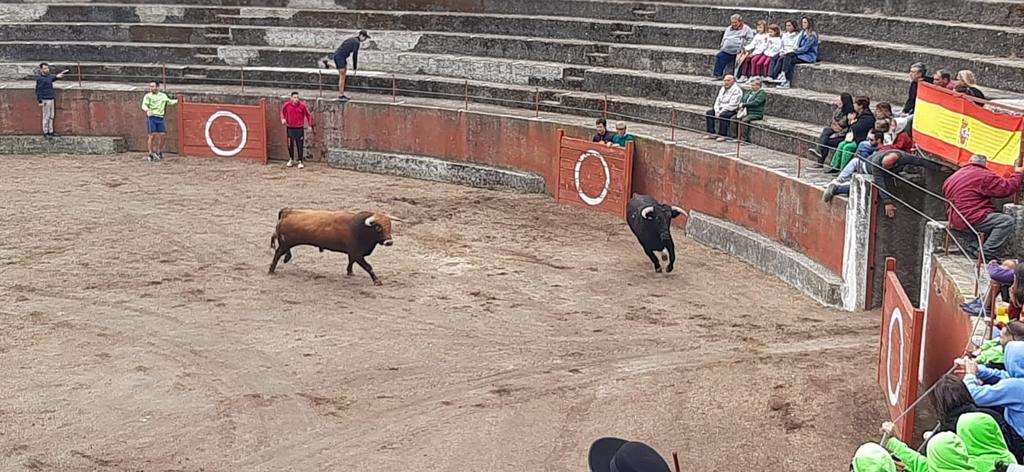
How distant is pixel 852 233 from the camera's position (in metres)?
15.4

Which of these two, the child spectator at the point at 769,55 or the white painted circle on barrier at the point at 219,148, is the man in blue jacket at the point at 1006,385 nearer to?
the child spectator at the point at 769,55

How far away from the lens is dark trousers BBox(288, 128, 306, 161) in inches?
952

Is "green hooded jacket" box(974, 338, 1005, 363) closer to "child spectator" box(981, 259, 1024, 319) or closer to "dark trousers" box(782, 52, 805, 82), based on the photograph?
"child spectator" box(981, 259, 1024, 319)

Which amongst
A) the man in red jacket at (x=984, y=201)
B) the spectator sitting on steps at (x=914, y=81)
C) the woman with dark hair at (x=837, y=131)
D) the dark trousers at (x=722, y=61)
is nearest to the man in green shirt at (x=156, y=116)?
the dark trousers at (x=722, y=61)

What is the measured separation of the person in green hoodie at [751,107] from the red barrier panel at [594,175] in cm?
175

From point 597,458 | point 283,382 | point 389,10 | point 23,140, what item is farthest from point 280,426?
point 389,10

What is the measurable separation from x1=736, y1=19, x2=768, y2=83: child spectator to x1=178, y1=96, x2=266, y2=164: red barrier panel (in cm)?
866

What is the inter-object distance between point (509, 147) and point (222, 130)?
5632 mm

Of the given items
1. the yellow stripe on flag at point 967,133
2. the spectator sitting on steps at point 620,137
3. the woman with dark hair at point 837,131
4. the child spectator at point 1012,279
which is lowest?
the child spectator at point 1012,279

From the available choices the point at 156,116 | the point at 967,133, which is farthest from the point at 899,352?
the point at 156,116

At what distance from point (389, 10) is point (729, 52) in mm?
8978

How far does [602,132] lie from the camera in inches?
816

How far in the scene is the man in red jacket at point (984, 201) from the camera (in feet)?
42.1

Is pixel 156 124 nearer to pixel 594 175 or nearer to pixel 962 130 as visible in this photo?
pixel 594 175
